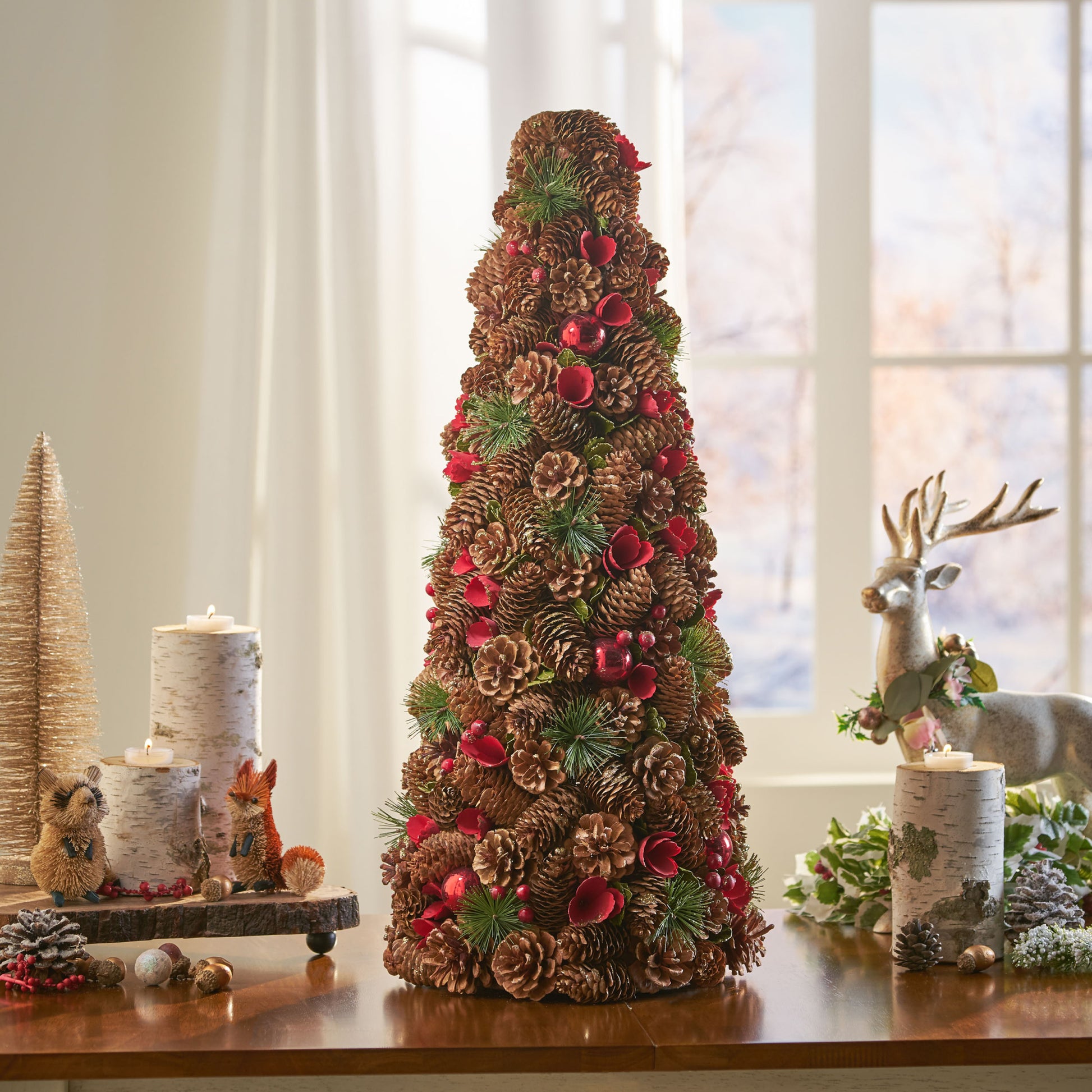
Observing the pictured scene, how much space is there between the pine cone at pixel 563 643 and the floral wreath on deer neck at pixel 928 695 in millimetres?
401

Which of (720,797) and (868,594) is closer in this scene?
(720,797)

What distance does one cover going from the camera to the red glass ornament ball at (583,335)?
1034mm

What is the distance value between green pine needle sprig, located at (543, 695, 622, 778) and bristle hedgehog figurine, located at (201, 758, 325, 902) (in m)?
0.25

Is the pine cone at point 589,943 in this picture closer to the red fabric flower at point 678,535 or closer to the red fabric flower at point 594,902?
the red fabric flower at point 594,902

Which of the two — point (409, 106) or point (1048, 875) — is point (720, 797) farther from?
point (409, 106)

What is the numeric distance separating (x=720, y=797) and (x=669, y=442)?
300mm

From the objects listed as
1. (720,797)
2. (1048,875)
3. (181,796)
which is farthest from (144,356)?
(1048,875)

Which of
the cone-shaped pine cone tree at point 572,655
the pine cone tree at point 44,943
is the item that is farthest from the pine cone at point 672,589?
the pine cone tree at point 44,943

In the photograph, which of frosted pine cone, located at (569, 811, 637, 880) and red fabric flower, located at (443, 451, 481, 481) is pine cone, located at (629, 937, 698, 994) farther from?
red fabric flower, located at (443, 451, 481, 481)

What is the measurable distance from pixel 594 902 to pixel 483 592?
258mm

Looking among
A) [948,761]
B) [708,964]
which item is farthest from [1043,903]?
[708,964]

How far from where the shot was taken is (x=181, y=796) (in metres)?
1.07

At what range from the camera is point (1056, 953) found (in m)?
1.10

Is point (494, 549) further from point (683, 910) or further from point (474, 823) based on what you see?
point (683, 910)
